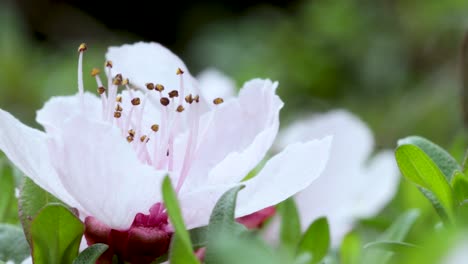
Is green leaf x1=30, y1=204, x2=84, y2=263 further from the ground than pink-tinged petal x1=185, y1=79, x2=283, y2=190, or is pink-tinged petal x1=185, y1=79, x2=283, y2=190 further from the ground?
pink-tinged petal x1=185, y1=79, x2=283, y2=190

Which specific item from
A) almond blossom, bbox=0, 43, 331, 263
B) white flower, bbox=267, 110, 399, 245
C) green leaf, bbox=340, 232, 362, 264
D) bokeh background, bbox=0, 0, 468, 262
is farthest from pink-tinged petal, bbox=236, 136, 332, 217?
bokeh background, bbox=0, 0, 468, 262

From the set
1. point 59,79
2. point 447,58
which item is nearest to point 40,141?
point 59,79

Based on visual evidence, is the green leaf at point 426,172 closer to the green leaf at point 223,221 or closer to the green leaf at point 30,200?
the green leaf at point 223,221

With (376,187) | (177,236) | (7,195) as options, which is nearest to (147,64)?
(7,195)

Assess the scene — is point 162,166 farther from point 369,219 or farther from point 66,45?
point 66,45

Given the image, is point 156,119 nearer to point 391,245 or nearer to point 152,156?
point 152,156

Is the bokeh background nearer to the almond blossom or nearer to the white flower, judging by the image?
the white flower
